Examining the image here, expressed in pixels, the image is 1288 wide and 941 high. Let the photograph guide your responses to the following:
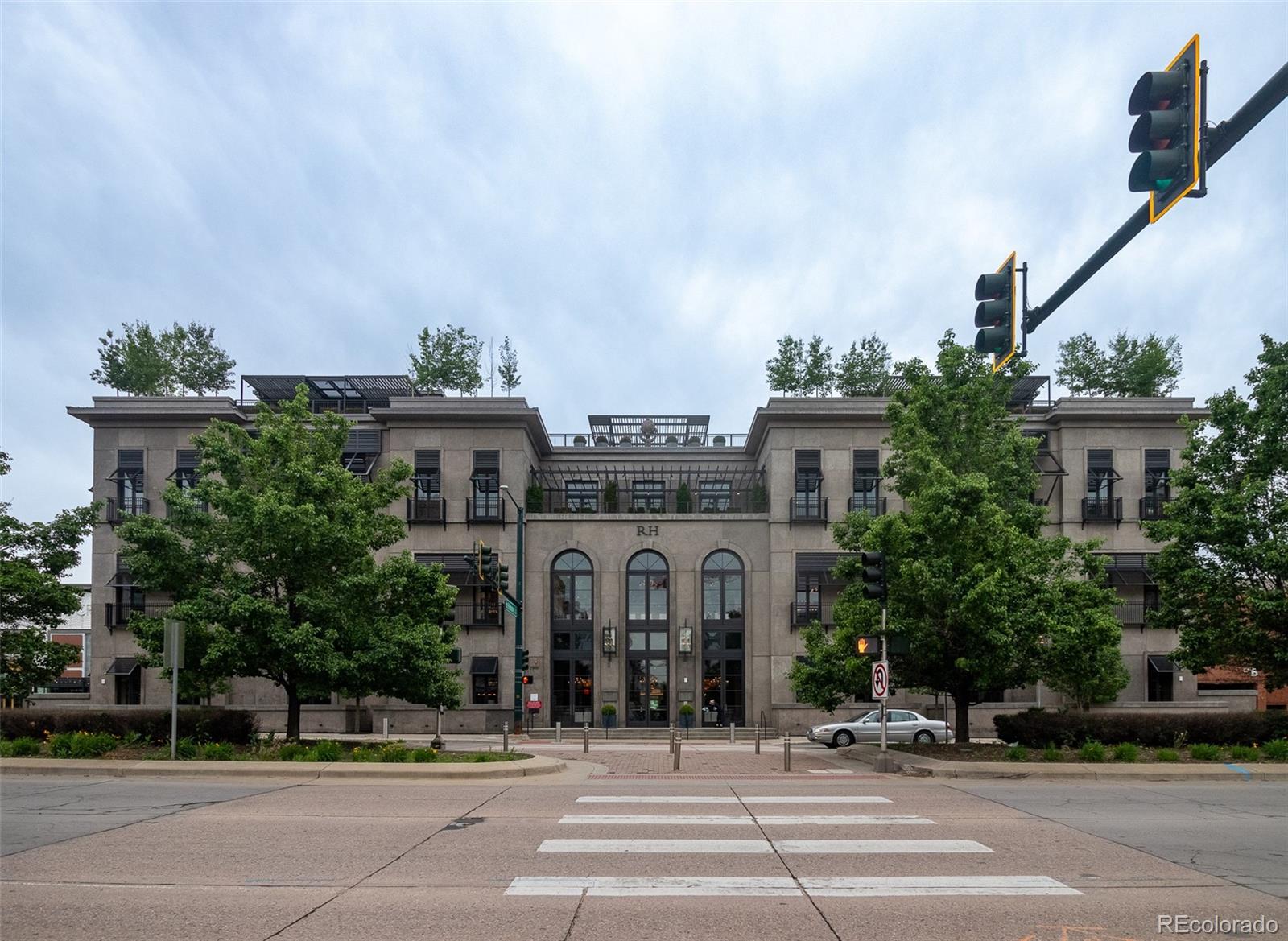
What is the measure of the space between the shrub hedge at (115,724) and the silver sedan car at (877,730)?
19.5m

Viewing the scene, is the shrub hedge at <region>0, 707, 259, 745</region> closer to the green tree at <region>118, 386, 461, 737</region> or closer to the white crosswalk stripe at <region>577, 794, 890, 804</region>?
the green tree at <region>118, 386, 461, 737</region>

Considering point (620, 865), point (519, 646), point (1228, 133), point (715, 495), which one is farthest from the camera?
point (715, 495)

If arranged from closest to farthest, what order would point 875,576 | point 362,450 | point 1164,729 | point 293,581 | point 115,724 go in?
point 875,576
point 115,724
point 1164,729
point 293,581
point 362,450

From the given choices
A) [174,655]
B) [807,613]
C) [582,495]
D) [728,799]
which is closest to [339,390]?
[582,495]

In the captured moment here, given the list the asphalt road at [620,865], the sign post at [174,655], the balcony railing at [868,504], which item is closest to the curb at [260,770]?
the sign post at [174,655]

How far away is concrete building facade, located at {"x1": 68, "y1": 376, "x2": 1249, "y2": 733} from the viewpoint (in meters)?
41.2

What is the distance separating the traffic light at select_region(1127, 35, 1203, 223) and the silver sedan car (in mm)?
27001

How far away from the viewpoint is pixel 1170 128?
6586 mm

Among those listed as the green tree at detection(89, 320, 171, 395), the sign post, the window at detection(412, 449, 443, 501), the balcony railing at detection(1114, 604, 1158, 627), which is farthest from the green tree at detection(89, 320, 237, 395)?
the balcony railing at detection(1114, 604, 1158, 627)

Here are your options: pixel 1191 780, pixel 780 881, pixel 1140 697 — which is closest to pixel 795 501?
pixel 1140 697

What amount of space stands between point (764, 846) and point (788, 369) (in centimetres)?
4009

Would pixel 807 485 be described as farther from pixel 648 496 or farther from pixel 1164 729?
pixel 1164 729

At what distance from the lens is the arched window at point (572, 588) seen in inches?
1713

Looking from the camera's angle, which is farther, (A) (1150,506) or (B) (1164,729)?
(A) (1150,506)
